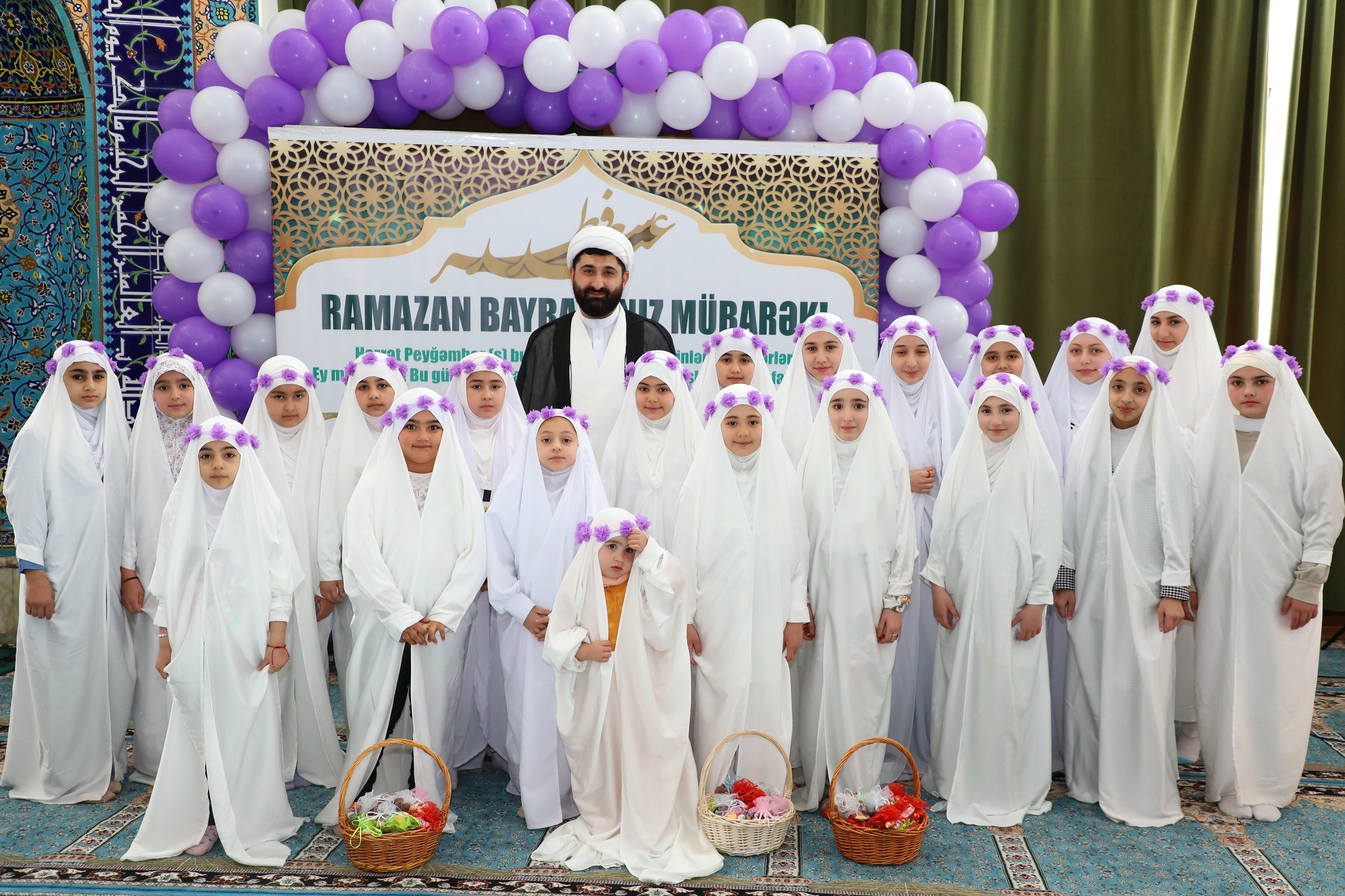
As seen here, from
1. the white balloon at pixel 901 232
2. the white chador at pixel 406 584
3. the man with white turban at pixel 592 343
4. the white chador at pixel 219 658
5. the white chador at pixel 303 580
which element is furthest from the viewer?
the white balloon at pixel 901 232

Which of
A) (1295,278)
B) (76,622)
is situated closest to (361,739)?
(76,622)

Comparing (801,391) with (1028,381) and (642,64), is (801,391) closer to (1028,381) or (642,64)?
(1028,381)

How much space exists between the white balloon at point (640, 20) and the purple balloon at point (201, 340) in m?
2.44

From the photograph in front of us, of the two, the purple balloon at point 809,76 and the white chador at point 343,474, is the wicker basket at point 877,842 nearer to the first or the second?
the white chador at point 343,474

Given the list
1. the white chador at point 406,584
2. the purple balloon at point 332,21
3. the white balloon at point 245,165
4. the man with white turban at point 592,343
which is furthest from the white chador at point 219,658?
the purple balloon at point 332,21

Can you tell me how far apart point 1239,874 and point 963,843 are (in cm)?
77

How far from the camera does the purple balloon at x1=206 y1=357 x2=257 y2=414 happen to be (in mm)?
4676

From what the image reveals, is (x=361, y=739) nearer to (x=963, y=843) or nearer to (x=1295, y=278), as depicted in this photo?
(x=963, y=843)

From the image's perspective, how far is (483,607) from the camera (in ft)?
11.4

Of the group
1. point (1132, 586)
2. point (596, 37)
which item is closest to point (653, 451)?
point (1132, 586)

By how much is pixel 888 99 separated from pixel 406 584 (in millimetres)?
3350

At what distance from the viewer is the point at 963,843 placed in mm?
3043

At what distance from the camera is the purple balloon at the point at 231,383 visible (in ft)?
15.3

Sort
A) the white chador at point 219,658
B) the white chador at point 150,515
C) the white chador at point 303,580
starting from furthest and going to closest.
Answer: the white chador at point 150,515 < the white chador at point 303,580 < the white chador at point 219,658
